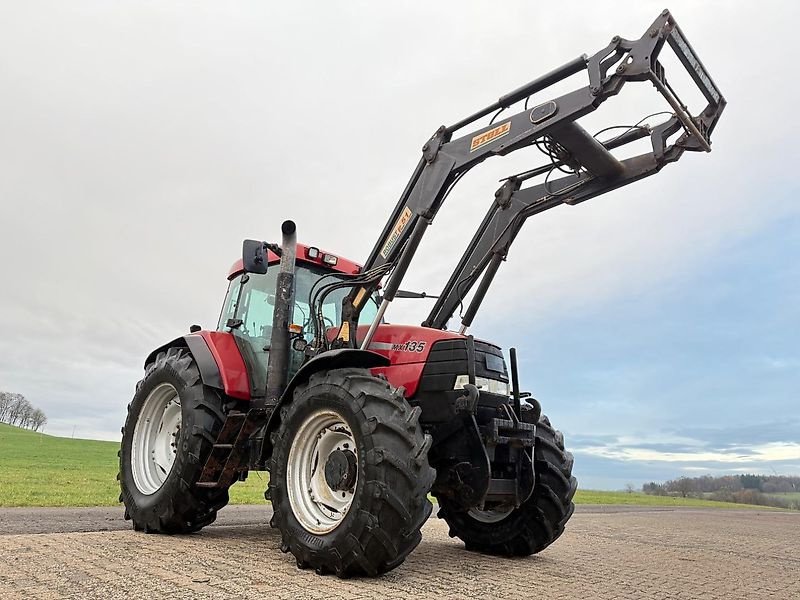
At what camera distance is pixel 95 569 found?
4133mm

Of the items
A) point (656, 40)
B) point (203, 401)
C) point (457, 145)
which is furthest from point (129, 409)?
point (656, 40)

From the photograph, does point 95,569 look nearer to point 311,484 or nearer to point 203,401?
point 311,484

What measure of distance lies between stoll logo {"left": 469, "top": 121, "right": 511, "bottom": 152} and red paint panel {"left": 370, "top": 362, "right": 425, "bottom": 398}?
1896 millimetres

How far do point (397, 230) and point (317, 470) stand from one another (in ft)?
7.18

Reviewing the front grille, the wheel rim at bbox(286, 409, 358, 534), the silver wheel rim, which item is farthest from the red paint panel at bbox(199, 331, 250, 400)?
the silver wheel rim

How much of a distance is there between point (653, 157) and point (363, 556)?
4004mm

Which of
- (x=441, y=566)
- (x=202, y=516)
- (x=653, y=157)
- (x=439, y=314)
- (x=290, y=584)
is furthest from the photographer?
(x=439, y=314)

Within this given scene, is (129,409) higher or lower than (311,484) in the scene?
higher

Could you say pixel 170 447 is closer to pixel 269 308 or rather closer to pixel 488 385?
pixel 269 308

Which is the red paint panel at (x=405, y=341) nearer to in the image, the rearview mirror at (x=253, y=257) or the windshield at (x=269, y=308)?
A: the windshield at (x=269, y=308)

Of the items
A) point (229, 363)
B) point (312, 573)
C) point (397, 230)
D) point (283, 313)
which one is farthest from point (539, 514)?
point (229, 363)

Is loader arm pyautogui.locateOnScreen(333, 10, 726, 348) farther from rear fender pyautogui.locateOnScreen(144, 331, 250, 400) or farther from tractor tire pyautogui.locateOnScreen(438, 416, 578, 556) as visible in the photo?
tractor tire pyautogui.locateOnScreen(438, 416, 578, 556)

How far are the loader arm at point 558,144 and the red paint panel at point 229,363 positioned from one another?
1186mm

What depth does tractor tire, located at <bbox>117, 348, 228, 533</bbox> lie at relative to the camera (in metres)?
5.84
